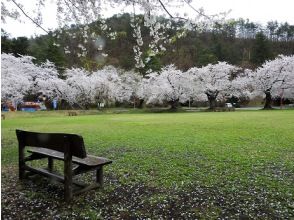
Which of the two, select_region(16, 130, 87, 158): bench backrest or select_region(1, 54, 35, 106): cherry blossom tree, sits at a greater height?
select_region(1, 54, 35, 106): cherry blossom tree

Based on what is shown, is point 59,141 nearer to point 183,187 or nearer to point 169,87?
point 183,187

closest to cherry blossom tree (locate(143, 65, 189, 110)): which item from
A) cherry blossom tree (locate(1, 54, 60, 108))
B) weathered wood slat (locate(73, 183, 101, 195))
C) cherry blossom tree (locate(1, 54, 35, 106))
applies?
cherry blossom tree (locate(1, 54, 60, 108))

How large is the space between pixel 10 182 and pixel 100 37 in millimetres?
3245

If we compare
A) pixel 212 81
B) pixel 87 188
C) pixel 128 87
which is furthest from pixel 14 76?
pixel 87 188

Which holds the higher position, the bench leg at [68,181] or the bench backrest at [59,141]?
the bench backrest at [59,141]

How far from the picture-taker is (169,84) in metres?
36.7

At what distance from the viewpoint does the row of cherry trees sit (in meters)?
36.5

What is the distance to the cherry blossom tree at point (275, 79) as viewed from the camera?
119 feet

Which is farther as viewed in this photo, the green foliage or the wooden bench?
the green foliage

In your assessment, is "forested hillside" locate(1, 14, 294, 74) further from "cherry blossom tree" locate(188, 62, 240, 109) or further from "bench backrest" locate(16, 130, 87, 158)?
"bench backrest" locate(16, 130, 87, 158)

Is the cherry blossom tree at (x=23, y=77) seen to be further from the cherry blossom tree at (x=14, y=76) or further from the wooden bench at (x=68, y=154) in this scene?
the wooden bench at (x=68, y=154)

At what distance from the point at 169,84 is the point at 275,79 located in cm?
1398

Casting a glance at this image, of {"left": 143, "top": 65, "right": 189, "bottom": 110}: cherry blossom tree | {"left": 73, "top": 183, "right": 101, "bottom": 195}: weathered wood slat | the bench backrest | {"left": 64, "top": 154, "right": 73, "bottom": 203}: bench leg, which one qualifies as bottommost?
{"left": 73, "top": 183, "right": 101, "bottom": 195}: weathered wood slat

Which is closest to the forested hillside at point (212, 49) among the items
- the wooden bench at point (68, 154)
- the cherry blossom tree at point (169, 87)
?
the cherry blossom tree at point (169, 87)
